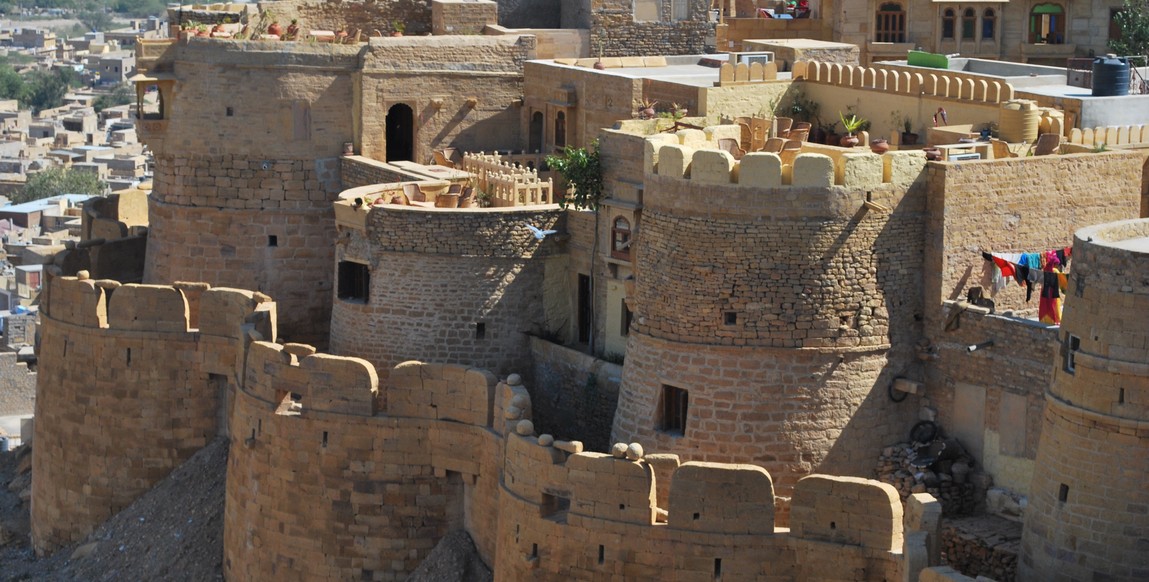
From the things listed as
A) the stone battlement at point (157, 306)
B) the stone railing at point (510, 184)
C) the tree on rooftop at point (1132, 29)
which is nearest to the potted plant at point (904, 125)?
the stone railing at point (510, 184)

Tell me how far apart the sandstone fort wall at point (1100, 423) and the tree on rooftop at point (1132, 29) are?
70.5 ft

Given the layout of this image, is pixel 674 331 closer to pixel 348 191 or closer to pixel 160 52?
pixel 348 191

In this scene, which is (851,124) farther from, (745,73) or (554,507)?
(554,507)

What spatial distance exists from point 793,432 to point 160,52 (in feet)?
47.9

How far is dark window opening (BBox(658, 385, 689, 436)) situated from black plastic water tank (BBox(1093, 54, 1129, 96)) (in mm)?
→ 8193

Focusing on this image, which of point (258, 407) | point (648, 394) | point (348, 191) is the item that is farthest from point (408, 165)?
point (648, 394)

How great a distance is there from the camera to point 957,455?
30.0 meters

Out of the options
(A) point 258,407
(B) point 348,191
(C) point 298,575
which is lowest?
(C) point 298,575

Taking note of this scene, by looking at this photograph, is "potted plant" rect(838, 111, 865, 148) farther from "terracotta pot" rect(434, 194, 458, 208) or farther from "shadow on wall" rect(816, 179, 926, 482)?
"terracotta pot" rect(434, 194, 458, 208)

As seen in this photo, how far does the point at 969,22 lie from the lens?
1892 inches

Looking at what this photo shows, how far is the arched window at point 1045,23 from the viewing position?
48219mm

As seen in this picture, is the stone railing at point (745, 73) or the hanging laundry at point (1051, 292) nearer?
the hanging laundry at point (1051, 292)

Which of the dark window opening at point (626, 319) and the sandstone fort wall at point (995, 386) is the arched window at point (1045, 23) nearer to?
the dark window opening at point (626, 319)

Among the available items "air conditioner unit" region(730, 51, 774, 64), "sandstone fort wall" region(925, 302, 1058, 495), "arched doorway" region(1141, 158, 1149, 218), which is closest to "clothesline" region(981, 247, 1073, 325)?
"sandstone fort wall" region(925, 302, 1058, 495)
